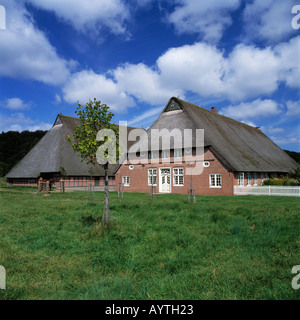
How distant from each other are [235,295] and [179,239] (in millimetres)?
3035

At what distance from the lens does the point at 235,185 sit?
23.7m

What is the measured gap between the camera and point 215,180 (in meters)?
24.7

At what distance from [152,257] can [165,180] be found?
2258 centimetres

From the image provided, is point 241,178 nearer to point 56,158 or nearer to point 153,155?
point 153,155

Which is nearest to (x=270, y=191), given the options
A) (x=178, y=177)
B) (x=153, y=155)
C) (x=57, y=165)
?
(x=178, y=177)

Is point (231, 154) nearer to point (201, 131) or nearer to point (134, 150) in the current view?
point (201, 131)

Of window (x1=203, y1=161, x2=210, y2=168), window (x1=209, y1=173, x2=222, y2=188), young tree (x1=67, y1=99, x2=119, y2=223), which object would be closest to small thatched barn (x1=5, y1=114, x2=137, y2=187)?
window (x1=203, y1=161, x2=210, y2=168)

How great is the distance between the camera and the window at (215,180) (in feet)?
80.1

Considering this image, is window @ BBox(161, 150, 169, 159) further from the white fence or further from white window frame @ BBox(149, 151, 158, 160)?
the white fence

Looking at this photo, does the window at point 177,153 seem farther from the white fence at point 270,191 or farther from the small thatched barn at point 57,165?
the small thatched barn at point 57,165

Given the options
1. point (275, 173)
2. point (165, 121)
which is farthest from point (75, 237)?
point (275, 173)

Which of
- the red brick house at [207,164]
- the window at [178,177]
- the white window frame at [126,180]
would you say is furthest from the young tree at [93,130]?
the white window frame at [126,180]

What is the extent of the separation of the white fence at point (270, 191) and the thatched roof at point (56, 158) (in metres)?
22.0
